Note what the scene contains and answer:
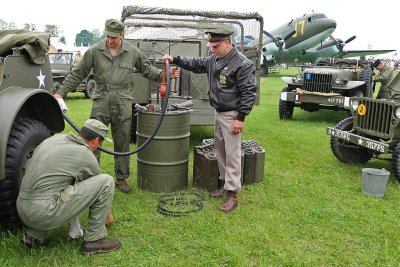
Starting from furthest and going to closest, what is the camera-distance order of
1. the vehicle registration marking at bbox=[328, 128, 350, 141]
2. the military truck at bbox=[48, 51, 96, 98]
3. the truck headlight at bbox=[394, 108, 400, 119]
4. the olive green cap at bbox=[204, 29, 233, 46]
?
the military truck at bbox=[48, 51, 96, 98] < the vehicle registration marking at bbox=[328, 128, 350, 141] < the truck headlight at bbox=[394, 108, 400, 119] < the olive green cap at bbox=[204, 29, 233, 46]

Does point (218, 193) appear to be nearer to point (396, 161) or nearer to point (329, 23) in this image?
point (396, 161)

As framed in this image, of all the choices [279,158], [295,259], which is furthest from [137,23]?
[295,259]

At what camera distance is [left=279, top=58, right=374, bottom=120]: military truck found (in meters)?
9.68

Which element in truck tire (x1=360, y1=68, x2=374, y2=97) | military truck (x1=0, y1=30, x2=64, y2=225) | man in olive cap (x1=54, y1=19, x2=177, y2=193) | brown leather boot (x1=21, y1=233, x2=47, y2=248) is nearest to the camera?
military truck (x1=0, y1=30, x2=64, y2=225)

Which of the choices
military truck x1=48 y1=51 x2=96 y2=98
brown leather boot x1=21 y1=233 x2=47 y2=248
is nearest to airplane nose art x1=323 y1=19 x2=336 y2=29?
military truck x1=48 y1=51 x2=96 y2=98

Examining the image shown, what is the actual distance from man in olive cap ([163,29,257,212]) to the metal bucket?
5.22ft

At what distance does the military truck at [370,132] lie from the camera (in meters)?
5.41

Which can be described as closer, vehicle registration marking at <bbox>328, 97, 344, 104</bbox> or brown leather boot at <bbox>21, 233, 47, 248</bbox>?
brown leather boot at <bbox>21, 233, 47, 248</bbox>

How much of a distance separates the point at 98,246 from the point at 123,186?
1.49 m

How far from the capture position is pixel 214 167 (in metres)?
4.92

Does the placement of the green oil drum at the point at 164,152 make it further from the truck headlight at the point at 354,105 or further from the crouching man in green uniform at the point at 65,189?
the truck headlight at the point at 354,105

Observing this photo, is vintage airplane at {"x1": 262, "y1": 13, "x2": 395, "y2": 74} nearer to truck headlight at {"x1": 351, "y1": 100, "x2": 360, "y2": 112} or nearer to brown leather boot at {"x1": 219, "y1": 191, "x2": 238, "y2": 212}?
truck headlight at {"x1": 351, "y1": 100, "x2": 360, "y2": 112}

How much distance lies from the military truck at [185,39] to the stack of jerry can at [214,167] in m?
1.48

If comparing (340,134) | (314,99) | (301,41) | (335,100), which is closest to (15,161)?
(340,134)
